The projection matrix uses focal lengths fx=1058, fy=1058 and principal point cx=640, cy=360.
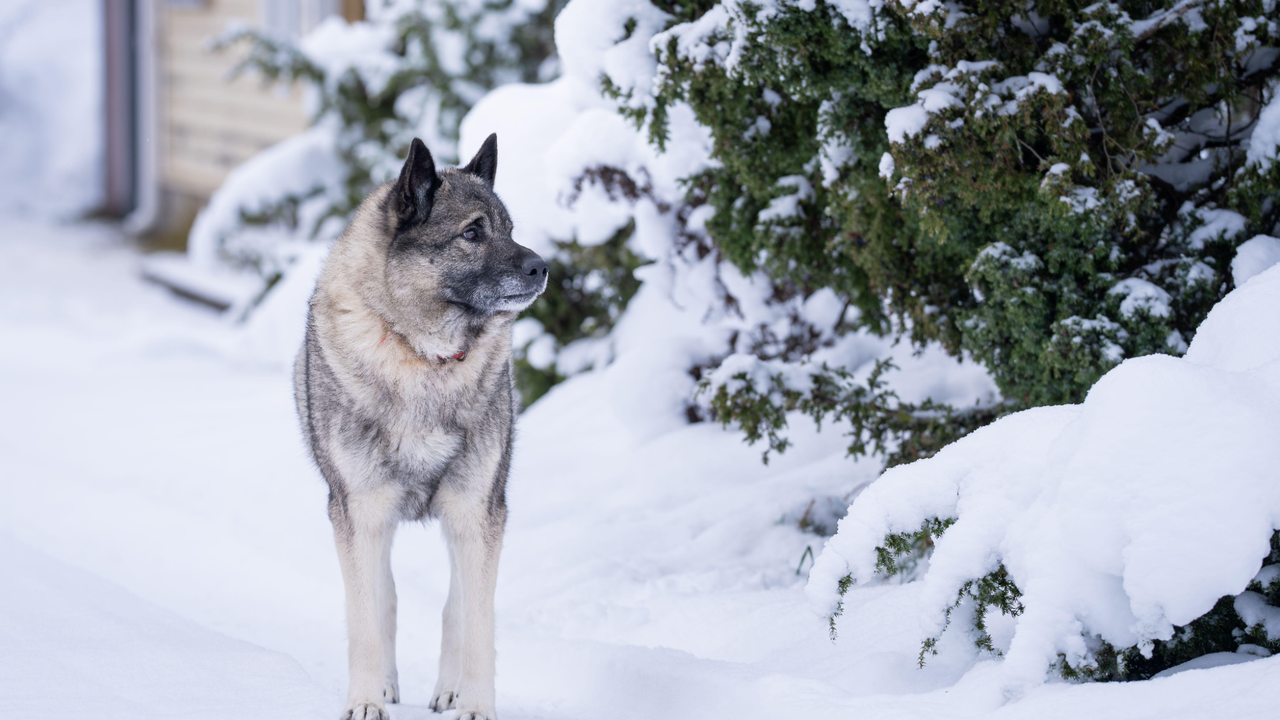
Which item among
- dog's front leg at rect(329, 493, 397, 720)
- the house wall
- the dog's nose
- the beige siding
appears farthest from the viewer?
the beige siding

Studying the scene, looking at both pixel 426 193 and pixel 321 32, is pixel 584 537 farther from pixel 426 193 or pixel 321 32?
pixel 321 32

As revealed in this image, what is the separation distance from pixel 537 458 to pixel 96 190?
16.9 meters

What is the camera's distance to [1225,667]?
96.6 inches

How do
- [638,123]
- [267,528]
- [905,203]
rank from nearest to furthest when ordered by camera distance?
[905,203]
[638,123]
[267,528]

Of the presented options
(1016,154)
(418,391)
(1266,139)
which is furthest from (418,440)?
(1266,139)

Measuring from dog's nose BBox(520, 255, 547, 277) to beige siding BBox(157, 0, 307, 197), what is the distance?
10165 mm

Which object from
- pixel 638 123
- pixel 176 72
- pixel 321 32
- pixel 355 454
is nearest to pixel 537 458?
pixel 638 123

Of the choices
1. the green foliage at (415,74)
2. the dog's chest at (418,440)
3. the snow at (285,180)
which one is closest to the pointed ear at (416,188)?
the dog's chest at (418,440)

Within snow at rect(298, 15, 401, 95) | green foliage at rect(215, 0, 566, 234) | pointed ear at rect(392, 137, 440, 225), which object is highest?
snow at rect(298, 15, 401, 95)

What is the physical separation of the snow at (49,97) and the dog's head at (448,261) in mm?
19256

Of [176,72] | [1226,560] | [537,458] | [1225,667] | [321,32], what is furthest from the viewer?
[176,72]

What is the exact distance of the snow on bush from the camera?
2322 mm

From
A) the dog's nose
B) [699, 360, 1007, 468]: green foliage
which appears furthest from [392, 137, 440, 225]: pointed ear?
[699, 360, 1007, 468]: green foliage

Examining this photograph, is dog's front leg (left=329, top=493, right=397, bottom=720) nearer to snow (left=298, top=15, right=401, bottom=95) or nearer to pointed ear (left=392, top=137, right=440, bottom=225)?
pointed ear (left=392, top=137, right=440, bottom=225)
